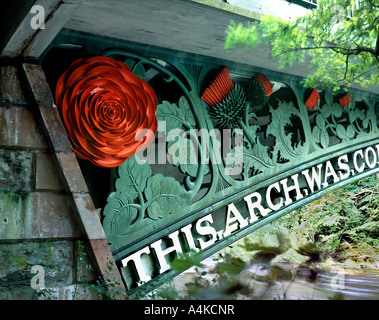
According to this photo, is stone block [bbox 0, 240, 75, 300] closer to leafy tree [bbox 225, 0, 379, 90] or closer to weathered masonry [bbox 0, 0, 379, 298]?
weathered masonry [bbox 0, 0, 379, 298]

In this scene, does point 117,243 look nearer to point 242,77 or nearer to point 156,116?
point 156,116

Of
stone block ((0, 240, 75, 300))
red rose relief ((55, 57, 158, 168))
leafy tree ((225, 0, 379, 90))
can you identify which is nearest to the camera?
stone block ((0, 240, 75, 300))

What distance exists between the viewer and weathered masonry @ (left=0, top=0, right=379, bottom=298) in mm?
2381

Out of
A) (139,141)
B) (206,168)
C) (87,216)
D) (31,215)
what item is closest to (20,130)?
(31,215)

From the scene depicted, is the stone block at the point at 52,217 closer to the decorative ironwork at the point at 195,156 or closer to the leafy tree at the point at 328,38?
the decorative ironwork at the point at 195,156

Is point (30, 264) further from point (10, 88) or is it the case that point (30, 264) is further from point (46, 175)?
point (10, 88)

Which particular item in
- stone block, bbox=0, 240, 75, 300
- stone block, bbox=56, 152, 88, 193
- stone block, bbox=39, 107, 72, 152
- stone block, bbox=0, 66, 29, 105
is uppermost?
stone block, bbox=0, 66, 29, 105

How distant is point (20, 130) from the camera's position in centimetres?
247

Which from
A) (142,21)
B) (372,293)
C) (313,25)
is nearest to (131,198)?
(142,21)

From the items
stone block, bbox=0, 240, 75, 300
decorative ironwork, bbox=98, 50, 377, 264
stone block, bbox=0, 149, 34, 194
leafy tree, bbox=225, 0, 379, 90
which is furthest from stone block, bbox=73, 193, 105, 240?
leafy tree, bbox=225, 0, 379, 90

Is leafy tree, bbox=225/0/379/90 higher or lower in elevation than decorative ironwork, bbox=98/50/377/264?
higher

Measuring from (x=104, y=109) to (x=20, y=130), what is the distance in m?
0.68

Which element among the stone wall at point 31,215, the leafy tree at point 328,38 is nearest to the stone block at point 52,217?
the stone wall at point 31,215

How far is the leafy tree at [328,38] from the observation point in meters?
2.33
